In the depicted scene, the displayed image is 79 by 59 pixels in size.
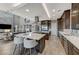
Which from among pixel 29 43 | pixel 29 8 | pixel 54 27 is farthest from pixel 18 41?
pixel 54 27

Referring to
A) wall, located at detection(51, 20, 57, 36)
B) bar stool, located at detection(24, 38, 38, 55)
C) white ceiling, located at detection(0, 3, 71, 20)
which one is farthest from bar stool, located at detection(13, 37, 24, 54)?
wall, located at detection(51, 20, 57, 36)

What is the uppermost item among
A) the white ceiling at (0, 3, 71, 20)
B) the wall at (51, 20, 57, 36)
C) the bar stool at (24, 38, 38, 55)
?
the white ceiling at (0, 3, 71, 20)

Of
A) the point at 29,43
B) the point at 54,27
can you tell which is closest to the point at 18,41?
the point at 29,43

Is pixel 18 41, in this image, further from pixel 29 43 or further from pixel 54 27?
pixel 54 27

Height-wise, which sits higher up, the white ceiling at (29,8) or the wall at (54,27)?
the white ceiling at (29,8)

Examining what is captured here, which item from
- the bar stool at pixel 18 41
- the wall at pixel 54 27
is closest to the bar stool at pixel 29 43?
the bar stool at pixel 18 41

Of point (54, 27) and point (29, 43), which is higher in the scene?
point (54, 27)

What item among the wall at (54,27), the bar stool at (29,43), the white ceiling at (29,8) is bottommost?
the bar stool at (29,43)

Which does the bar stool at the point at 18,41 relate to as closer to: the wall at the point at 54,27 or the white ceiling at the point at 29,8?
the white ceiling at the point at 29,8

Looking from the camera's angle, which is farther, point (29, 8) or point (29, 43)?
point (29, 43)

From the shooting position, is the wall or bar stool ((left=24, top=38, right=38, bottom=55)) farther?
the wall

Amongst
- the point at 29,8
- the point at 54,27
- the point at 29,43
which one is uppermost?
the point at 29,8

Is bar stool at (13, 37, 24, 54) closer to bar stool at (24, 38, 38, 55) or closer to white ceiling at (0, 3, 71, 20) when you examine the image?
bar stool at (24, 38, 38, 55)
